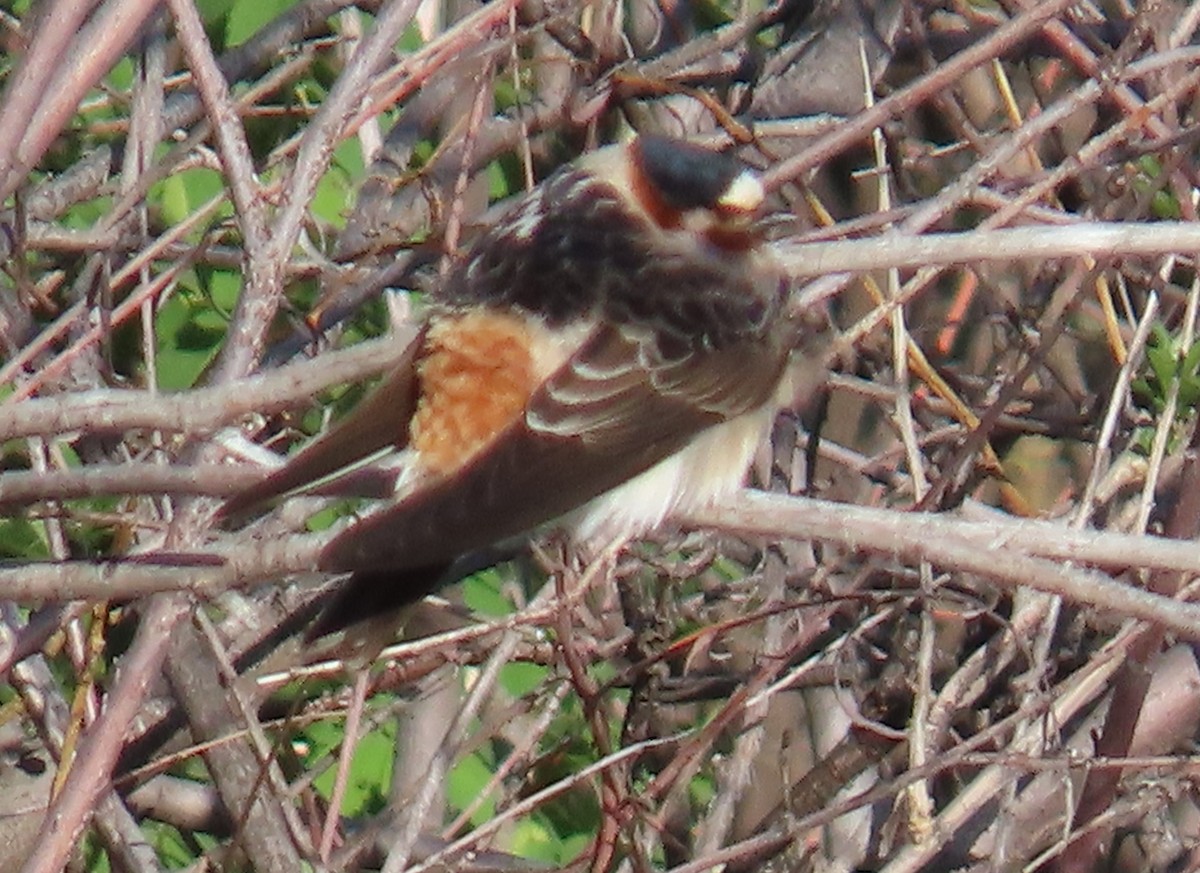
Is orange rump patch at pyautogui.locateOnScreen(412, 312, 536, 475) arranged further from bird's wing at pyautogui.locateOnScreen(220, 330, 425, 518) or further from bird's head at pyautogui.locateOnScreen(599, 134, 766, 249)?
bird's head at pyautogui.locateOnScreen(599, 134, 766, 249)

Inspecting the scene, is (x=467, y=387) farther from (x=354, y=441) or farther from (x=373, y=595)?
(x=373, y=595)

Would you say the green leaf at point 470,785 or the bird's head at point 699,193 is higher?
the bird's head at point 699,193

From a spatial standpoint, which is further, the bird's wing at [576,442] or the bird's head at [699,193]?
the bird's head at [699,193]

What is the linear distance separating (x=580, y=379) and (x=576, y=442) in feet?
0.36

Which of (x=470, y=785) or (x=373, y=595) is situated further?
(x=470, y=785)

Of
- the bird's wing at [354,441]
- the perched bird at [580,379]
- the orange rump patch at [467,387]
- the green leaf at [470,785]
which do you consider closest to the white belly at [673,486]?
the perched bird at [580,379]

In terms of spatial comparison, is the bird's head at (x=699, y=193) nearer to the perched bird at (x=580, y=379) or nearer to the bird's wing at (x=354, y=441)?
the perched bird at (x=580, y=379)

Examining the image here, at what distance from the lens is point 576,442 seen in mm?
2549

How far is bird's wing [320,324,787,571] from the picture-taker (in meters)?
2.17

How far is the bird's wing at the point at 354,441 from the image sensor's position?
2.07m

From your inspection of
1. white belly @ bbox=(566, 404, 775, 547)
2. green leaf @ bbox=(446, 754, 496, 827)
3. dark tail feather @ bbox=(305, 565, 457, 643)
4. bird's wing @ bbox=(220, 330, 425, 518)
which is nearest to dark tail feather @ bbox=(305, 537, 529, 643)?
dark tail feather @ bbox=(305, 565, 457, 643)

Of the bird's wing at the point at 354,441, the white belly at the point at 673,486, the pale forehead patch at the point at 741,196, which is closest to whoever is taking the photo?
the bird's wing at the point at 354,441

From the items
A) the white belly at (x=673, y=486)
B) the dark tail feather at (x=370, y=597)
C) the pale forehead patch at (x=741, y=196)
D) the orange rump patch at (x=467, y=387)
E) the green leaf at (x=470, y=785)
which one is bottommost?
the green leaf at (x=470, y=785)

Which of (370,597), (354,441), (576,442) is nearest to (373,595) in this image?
(370,597)
